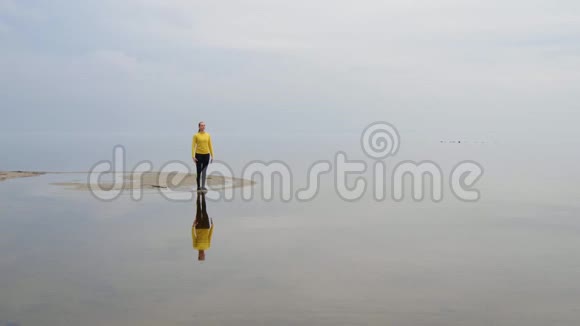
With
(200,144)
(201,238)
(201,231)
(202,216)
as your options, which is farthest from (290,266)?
(200,144)

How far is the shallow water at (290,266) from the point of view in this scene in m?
7.23

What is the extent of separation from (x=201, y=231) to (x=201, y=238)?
0.84 m

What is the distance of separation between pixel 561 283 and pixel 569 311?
1.41 m

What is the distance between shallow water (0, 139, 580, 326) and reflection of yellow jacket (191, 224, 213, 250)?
0.19 metres

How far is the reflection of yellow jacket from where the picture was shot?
1116 centimetres

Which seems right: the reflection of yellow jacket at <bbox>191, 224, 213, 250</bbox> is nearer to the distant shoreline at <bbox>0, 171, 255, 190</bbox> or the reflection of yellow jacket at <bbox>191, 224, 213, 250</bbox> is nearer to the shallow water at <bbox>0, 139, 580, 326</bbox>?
the shallow water at <bbox>0, 139, 580, 326</bbox>

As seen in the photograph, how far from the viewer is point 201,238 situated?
1199 cm

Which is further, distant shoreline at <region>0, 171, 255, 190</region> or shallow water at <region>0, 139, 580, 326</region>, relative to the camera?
distant shoreline at <region>0, 171, 255, 190</region>

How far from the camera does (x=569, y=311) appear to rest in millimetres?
7367

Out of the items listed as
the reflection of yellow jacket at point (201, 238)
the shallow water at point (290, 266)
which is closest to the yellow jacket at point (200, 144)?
the shallow water at point (290, 266)

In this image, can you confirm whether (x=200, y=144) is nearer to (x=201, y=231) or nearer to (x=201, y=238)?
(x=201, y=231)

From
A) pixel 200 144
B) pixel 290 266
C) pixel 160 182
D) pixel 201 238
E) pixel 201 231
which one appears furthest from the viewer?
pixel 160 182

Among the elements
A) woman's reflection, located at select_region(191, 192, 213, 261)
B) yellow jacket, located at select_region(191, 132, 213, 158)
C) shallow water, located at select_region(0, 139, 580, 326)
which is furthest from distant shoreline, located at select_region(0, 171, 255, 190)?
woman's reflection, located at select_region(191, 192, 213, 261)

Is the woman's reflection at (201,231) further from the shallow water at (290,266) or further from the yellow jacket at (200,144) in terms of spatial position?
the yellow jacket at (200,144)
